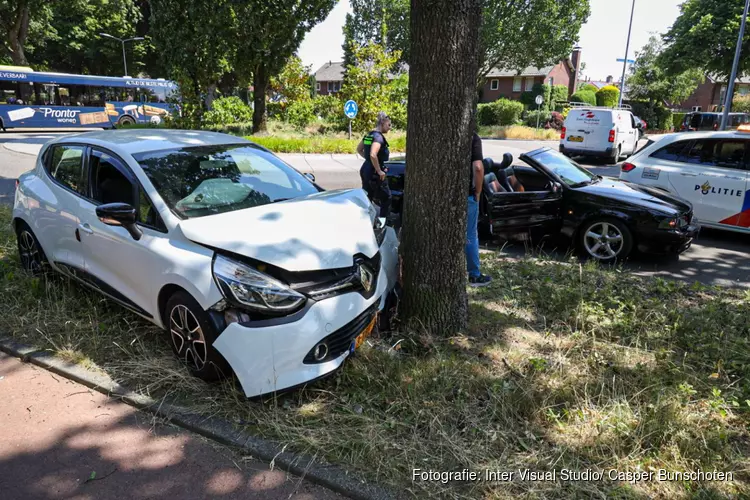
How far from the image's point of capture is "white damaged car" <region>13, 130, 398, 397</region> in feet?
9.93

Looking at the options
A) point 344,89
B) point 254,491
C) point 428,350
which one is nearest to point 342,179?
point 344,89

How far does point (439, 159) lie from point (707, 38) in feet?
83.1

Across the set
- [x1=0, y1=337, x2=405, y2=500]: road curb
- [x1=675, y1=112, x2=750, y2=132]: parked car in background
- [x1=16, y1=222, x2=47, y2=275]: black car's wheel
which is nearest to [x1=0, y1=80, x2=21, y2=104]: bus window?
[x1=16, y1=222, x2=47, y2=275]: black car's wheel

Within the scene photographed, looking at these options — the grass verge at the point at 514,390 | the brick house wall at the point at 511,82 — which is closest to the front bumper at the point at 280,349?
the grass verge at the point at 514,390

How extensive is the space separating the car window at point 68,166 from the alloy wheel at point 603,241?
5681mm

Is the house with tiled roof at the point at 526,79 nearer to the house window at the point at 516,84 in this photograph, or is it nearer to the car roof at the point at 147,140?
the house window at the point at 516,84

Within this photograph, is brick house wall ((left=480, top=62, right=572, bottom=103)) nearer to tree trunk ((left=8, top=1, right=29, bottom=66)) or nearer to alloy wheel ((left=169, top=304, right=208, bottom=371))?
tree trunk ((left=8, top=1, right=29, bottom=66))

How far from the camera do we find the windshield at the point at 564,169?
6926 mm

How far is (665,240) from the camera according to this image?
20.1 ft

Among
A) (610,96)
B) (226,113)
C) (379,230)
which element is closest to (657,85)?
(610,96)

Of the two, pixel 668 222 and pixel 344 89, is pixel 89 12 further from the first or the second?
pixel 668 222

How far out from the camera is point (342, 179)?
14.1 metres

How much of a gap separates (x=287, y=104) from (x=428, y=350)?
22.0 meters

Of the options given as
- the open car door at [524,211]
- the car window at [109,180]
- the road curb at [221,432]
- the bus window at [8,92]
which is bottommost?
the road curb at [221,432]
